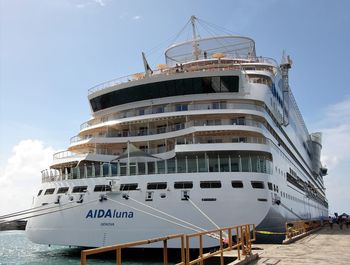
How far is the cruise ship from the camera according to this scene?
1908cm

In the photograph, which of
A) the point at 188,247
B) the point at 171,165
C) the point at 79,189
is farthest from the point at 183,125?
the point at 188,247

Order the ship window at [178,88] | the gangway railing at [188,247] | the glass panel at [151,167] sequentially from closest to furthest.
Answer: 1. the gangway railing at [188,247]
2. the glass panel at [151,167]
3. the ship window at [178,88]

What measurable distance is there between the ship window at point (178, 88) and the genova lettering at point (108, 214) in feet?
27.5

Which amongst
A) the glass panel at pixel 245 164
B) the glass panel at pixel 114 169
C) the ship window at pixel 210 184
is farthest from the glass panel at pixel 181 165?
the glass panel at pixel 114 169

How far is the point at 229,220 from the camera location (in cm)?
1895

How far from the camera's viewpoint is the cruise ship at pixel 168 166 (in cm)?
1908

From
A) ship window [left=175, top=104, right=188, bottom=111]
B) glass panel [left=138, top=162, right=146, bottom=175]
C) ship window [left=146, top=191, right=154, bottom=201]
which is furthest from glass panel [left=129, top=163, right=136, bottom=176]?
ship window [left=175, top=104, right=188, bottom=111]

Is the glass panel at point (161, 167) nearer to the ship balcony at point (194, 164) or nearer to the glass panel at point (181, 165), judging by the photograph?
the ship balcony at point (194, 164)

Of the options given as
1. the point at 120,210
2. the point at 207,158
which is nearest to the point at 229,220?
the point at 207,158

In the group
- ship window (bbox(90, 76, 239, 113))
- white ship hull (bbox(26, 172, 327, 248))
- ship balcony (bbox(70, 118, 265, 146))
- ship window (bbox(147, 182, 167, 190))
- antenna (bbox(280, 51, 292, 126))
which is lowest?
white ship hull (bbox(26, 172, 327, 248))

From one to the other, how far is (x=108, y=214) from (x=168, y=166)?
3.84 metres

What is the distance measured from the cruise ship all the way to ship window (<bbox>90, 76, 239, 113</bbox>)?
0.21 feet

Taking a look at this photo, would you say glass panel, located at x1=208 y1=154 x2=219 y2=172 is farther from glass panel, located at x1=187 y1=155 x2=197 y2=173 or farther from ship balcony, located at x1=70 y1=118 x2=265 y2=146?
ship balcony, located at x1=70 y1=118 x2=265 y2=146

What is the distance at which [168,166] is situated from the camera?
20.3m
